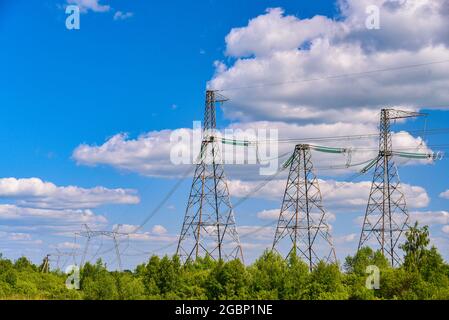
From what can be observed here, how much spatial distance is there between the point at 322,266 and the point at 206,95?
24.5m

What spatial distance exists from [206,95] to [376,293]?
100.0ft

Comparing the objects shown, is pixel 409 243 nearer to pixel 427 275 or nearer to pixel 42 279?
pixel 427 275
